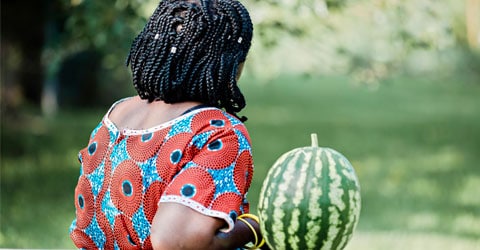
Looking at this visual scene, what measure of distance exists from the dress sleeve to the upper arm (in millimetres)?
22

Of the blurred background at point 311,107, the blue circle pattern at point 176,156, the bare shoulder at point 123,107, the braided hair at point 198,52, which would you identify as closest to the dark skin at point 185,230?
the blue circle pattern at point 176,156

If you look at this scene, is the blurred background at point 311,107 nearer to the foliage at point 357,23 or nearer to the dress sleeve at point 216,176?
the foliage at point 357,23

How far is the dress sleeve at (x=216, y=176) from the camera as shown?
2.51m

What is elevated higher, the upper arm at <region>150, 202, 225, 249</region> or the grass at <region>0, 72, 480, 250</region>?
the grass at <region>0, 72, 480, 250</region>

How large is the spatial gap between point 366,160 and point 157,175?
379 inches

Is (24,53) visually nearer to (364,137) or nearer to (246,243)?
(364,137)

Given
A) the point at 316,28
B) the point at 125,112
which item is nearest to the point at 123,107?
the point at 125,112

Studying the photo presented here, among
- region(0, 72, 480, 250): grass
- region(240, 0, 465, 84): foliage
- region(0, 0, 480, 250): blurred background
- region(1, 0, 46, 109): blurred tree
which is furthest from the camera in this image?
region(1, 0, 46, 109): blurred tree

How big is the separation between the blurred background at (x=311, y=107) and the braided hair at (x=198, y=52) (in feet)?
10.8

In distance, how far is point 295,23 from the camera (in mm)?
6988

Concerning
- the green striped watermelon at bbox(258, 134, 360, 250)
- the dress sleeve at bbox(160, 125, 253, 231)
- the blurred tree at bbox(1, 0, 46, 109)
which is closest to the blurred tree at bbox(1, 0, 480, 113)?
the blurred tree at bbox(1, 0, 46, 109)

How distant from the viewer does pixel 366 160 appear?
1204cm

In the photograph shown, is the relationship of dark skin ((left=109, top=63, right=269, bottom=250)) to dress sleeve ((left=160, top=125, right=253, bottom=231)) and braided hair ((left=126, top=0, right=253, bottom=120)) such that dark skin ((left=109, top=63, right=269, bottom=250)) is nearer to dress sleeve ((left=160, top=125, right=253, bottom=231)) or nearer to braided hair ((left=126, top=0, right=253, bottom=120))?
dress sleeve ((left=160, top=125, right=253, bottom=231))

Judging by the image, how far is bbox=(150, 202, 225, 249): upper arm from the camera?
2.45 m
